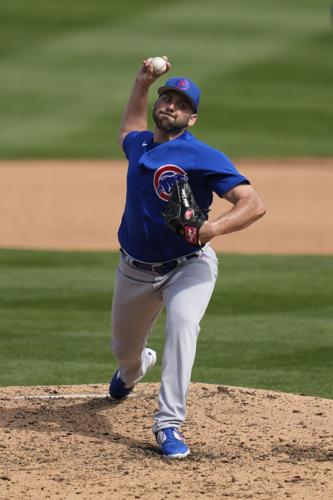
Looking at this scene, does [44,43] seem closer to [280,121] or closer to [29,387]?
[280,121]

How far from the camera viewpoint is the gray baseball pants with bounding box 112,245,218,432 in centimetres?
657

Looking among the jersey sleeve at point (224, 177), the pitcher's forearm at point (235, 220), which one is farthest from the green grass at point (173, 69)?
the pitcher's forearm at point (235, 220)

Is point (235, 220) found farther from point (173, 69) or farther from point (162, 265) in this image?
point (173, 69)

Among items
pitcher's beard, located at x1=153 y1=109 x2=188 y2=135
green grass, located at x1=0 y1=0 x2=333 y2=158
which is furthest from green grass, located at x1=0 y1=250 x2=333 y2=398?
green grass, located at x1=0 y1=0 x2=333 y2=158

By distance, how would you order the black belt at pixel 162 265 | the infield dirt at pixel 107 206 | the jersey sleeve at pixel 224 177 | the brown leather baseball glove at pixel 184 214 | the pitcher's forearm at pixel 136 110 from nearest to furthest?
the brown leather baseball glove at pixel 184 214 < the jersey sleeve at pixel 224 177 < the black belt at pixel 162 265 < the pitcher's forearm at pixel 136 110 < the infield dirt at pixel 107 206

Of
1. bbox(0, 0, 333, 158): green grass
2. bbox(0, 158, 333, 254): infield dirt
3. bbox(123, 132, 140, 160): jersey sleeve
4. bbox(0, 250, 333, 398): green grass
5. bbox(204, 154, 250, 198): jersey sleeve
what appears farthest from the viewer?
bbox(0, 0, 333, 158): green grass

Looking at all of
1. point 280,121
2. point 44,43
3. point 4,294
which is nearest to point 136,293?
point 4,294

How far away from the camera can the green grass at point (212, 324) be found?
29.2 feet

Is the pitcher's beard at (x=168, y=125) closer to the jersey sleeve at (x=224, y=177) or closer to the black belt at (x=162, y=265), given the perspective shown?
the jersey sleeve at (x=224, y=177)

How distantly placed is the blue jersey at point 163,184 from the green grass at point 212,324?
2108 millimetres

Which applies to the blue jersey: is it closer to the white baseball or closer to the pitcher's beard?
the pitcher's beard

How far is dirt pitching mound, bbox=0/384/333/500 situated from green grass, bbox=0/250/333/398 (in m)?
0.84

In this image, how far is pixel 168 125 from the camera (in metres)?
6.77

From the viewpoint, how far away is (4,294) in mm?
11430
